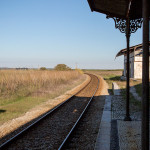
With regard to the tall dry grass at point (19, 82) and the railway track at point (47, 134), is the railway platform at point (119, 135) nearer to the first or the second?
the railway track at point (47, 134)

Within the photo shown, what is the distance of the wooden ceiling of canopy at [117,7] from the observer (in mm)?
6492

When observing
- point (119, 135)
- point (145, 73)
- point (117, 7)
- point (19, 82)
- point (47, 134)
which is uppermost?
point (117, 7)

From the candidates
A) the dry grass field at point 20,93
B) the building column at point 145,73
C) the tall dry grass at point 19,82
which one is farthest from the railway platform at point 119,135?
the tall dry grass at point 19,82

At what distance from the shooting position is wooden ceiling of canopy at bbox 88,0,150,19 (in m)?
6.49

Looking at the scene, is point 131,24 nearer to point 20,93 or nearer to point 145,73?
point 145,73

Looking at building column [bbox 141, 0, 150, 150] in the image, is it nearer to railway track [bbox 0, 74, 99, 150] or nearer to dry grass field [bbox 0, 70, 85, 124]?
railway track [bbox 0, 74, 99, 150]

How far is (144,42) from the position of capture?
3207 millimetres

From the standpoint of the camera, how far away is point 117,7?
22.9 feet

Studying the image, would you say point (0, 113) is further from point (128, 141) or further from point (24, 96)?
point (128, 141)

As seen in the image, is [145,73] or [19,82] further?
[19,82]

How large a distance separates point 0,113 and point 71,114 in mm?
3289

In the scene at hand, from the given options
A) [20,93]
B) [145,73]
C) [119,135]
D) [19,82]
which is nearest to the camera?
[145,73]

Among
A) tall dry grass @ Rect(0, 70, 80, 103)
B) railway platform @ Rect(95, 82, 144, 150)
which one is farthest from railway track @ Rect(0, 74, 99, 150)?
tall dry grass @ Rect(0, 70, 80, 103)

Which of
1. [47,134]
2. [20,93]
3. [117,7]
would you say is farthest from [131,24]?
[20,93]
